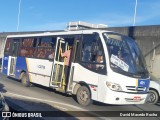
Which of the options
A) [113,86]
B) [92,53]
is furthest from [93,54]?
[113,86]

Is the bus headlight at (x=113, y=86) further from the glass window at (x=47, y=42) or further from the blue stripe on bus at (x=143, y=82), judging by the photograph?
the glass window at (x=47, y=42)

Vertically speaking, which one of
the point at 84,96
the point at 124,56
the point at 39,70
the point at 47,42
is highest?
the point at 47,42

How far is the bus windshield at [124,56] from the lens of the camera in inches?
437

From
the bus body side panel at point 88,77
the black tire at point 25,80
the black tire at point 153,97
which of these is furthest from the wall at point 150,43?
the bus body side panel at point 88,77

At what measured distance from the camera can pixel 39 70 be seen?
14.8 meters

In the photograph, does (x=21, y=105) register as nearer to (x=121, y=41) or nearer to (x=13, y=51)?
(x=121, y=41)

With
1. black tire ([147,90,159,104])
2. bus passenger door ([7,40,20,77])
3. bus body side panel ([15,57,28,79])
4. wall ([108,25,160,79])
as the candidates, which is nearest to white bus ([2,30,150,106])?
bus body side panel ([15,57,28,79])

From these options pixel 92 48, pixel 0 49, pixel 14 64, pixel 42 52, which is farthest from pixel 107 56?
pixel 0 49

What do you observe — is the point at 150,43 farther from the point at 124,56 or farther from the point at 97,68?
the point at 97,68

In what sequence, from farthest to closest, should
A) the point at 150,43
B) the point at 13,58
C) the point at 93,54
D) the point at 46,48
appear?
the point at 150,43 → the point at 13,58 → the point at 46,48 → the point at 93,54

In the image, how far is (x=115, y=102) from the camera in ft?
35.9

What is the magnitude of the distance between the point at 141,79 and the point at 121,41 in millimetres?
A: 1589

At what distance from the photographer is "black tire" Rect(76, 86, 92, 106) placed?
11755mm

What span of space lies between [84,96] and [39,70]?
11.8ft
